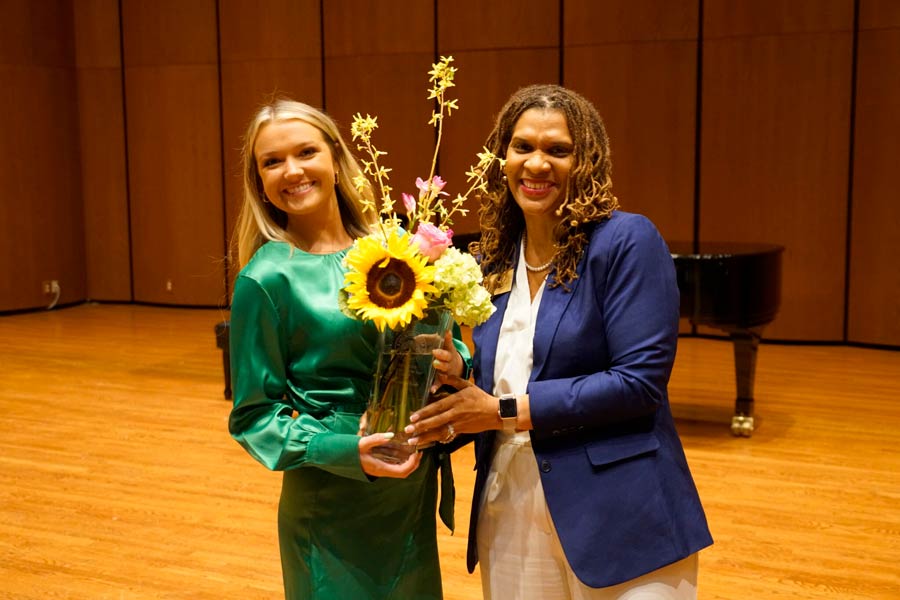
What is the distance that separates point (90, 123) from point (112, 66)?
0.62 m

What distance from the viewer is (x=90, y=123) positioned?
399 inches

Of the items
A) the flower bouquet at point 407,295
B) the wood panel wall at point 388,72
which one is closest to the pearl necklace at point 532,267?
the flower bouquet at point 407,295

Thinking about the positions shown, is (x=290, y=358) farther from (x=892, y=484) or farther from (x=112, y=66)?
(x=112, y=66)

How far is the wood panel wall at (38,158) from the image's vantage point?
30.8ft

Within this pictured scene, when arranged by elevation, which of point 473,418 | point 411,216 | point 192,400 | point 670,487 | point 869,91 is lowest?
point 192,400

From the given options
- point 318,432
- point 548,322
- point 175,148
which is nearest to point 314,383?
point 318,432

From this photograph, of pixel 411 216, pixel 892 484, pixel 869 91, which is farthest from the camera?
pixel 869 91

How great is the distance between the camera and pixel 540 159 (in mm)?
1783

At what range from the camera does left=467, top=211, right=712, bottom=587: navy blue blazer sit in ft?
5.67

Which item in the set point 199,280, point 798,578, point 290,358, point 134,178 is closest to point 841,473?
point 798,578

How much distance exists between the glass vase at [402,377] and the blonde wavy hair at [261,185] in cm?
31

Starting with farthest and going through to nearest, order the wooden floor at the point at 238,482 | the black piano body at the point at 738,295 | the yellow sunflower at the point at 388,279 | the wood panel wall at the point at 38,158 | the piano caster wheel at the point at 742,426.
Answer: the wood panel wall at the point at 38,158 → the piano caster wheel at the point at 742,426 → the black piano body at the point at 738,295 → the wooden floor at the point at 238,482 → the yellow sunflower at the point at 388,279

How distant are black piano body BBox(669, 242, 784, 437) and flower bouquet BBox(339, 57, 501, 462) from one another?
3462mm

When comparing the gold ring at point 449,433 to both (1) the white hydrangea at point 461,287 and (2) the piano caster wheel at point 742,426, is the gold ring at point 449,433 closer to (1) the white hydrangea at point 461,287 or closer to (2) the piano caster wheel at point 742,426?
(1) the white hydrangea at point 461,287
